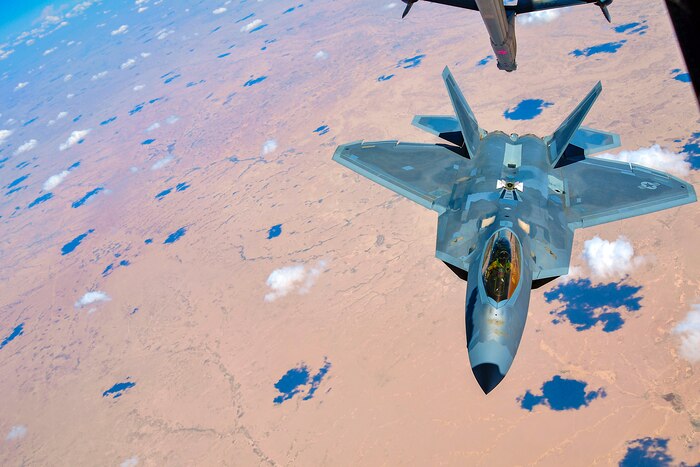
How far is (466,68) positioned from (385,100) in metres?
22.4

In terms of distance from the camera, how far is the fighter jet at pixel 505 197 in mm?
12156

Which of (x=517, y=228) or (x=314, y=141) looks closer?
(x=517, y=228)

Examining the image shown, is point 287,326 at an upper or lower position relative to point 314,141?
lower

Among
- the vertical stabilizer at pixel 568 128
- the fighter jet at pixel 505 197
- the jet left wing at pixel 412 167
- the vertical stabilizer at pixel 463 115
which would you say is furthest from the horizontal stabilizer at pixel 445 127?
the vertical stabilizer at pixel 568 128

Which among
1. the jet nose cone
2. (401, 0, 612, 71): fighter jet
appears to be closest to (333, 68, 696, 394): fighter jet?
the jet nose cone

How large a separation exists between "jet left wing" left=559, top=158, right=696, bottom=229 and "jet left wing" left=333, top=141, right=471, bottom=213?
5210 millimetres

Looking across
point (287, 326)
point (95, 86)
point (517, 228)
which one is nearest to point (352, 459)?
point (287, 326)

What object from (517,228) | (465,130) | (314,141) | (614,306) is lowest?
(614,306)

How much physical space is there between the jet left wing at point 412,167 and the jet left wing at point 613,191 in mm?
5210

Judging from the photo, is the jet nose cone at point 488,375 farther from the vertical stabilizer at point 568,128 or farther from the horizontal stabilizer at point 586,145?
the horizontal stabilizer at point 586,145

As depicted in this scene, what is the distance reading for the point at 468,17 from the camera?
126 meters

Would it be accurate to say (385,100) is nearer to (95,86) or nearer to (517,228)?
(517,228)

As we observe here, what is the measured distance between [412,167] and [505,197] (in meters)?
6.27

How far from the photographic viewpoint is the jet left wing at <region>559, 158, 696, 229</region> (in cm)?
1614
